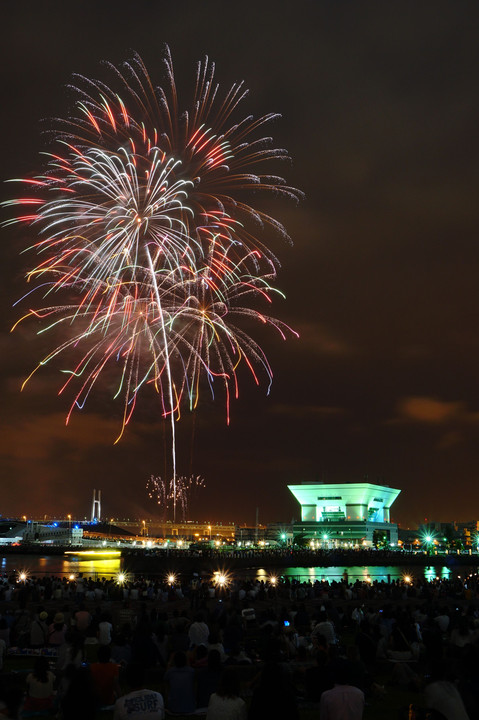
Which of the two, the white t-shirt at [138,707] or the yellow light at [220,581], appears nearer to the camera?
the white t-shirt at [138,707]

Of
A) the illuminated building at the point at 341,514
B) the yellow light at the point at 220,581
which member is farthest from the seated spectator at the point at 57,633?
the illuminated building at the point at 341,514

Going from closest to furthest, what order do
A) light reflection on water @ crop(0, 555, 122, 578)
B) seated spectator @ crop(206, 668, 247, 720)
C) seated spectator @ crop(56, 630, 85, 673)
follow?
seated spectator @ crop(206, 668, 247, 720)
seated spectator @ crop(56, 630, 85, 673)
light reflection on water @ crop(0, 555, 122, 578)

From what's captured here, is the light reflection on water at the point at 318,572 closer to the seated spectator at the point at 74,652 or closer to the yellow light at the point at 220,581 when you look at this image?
the yellow light at the point at 220,581

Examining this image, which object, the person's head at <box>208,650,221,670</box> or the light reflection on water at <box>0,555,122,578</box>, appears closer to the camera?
the person's head at <box>208,650,221,670</box>

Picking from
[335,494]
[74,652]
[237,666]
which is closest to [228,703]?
[74,652]

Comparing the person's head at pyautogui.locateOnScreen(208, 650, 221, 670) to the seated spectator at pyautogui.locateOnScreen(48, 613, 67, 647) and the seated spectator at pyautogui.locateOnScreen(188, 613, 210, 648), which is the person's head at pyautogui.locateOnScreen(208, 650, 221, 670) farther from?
the seated spectator at pyautogui.locateOnScreen(48, 613, 67, 647)

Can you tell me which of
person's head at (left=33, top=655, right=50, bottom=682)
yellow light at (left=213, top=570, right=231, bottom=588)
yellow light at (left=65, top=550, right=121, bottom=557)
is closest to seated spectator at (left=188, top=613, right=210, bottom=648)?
person's head at (left=33, top=655, right=50, bottom=682)

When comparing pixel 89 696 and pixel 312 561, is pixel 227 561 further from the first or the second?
pixel 89 696
